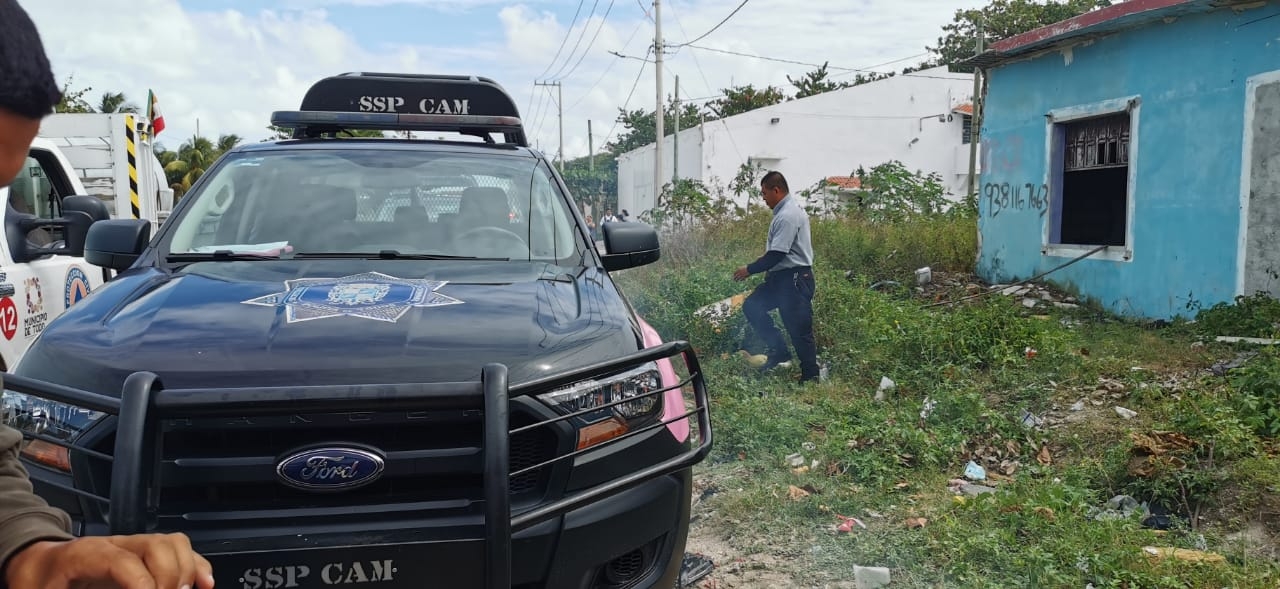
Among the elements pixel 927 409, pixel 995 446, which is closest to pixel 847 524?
pixel 995 446

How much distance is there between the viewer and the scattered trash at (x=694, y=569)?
3.67 metres

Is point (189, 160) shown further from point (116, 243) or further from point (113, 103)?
point (116, 243)

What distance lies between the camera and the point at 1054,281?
10484mm

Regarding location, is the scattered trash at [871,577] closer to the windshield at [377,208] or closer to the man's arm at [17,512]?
the windshield at [377,208]

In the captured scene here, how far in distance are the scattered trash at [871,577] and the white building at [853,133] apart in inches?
1282

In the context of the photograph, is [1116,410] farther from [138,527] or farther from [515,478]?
[138,527]

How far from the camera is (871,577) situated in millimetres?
3611

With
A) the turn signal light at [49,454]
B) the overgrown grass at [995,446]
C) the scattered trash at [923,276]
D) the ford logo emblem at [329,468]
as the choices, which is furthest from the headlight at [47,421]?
the scattered trash at [923,276]

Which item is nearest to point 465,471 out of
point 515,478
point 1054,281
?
point 515,478

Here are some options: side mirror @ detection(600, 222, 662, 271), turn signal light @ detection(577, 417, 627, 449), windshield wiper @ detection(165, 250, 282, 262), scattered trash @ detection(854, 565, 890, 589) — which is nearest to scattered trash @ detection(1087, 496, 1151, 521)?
scattered trash @ detection(854, 565, 890, 589)

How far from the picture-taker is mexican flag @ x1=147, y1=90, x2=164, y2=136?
1083cm

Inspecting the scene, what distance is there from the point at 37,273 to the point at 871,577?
14.5 feet

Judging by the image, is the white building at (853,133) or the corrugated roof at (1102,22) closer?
A: the corrugated roof at (1102,22)

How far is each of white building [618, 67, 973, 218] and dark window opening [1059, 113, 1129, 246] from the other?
82.3ft
